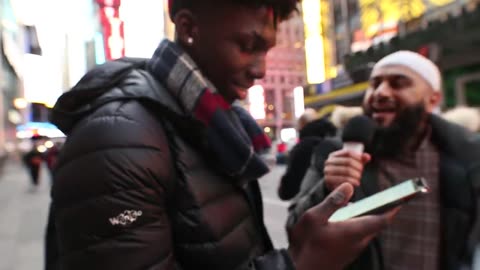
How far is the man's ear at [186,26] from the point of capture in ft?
3.95

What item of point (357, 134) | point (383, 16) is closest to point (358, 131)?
point (357, 134)

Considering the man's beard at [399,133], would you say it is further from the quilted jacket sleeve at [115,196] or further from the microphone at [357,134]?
the quilted jacket sleeve at [115,196]

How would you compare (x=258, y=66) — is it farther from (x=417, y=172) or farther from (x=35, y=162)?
(x=35, y=162)

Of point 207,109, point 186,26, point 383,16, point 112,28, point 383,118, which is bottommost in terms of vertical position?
point 383,118

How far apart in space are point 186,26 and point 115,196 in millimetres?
490

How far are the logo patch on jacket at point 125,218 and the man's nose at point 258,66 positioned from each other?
488 millimetres

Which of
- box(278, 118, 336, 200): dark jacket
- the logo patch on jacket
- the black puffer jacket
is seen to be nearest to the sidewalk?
box(278, 118, 336, 200): dark jacket

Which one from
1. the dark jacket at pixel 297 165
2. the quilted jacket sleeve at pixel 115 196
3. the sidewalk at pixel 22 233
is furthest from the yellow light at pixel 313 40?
the quilted jacket sleeve at pixel 115 196

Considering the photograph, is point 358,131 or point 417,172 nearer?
point 358,131

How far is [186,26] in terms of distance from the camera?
1218mm

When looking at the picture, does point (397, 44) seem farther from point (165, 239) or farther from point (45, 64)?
point (45, 64)

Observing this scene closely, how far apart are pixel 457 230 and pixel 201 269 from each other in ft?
4.33

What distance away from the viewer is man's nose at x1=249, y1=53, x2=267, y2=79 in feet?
4.06

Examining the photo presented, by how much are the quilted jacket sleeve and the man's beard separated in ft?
4.41
